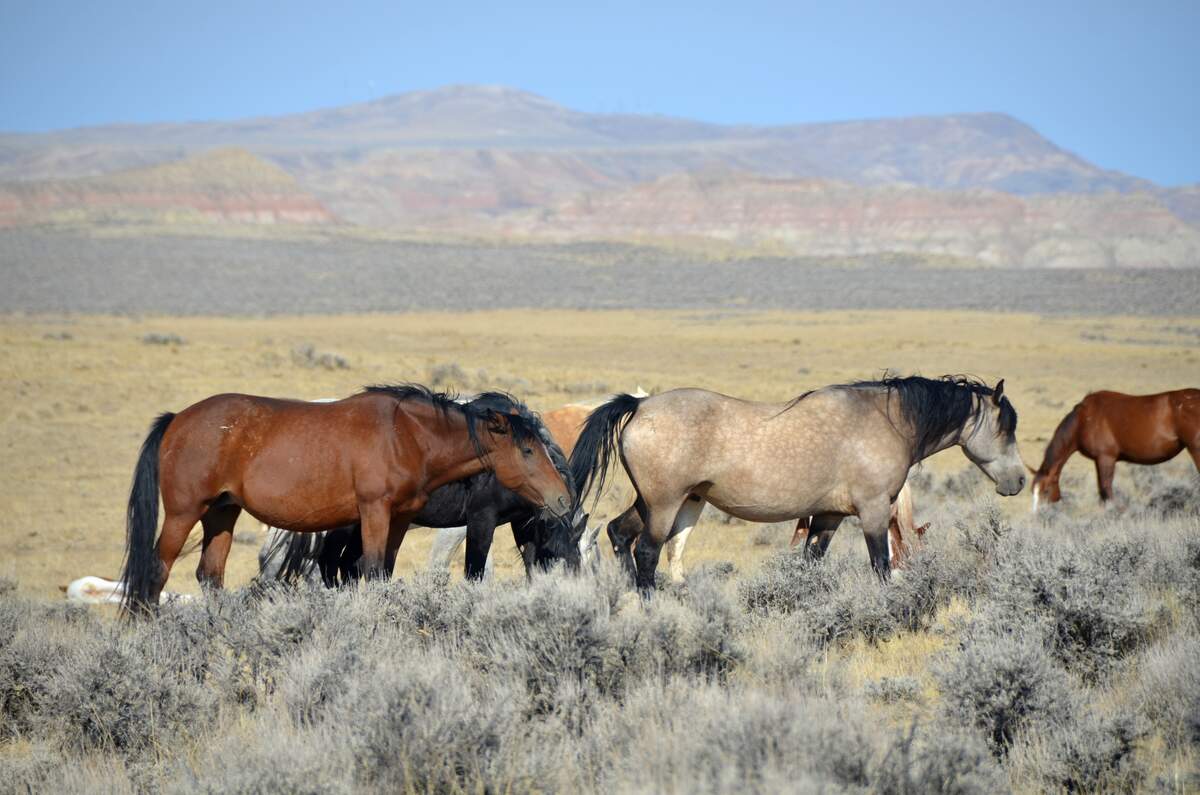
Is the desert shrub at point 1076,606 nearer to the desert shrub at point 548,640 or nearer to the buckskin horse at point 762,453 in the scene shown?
the buckskin horse at point 762,453

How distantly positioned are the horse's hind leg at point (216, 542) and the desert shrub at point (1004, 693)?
4.69 metres

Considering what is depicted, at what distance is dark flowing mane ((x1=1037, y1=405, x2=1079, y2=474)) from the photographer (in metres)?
12.8

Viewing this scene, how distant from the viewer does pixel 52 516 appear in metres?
13.7

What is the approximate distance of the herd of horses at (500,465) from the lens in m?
7.04

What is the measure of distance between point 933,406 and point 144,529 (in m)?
5.25

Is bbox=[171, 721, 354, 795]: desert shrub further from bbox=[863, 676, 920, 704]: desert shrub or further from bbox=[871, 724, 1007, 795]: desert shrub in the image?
bbox=[863, 676, 920, 704]: desert shrub

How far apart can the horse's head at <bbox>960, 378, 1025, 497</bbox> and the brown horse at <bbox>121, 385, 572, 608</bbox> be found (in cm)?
308

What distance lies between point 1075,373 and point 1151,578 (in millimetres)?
23972

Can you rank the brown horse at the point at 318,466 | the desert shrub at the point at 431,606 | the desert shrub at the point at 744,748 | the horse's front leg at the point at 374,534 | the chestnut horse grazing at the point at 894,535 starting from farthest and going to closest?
the chestnut horse grazing at the point at 894,535 < the brown horse at the point at 318,466 < the horse's front leg at the point at 374,534 < the desert shrub at the point at 431,606 < the desert shrub at the point at 744,748

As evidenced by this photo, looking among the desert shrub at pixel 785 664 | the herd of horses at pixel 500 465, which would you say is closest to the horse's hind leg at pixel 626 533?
the herd of horses at pixel 500 465

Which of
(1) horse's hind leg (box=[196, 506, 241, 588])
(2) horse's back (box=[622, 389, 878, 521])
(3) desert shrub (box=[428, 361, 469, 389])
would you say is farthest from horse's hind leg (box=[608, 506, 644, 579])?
(3) desert shrub (box=[428, 361, 469, 389])

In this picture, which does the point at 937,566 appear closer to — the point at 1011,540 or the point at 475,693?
the point at 1011,540

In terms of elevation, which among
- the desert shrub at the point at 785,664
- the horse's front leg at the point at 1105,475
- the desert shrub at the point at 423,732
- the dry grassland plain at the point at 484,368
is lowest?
the dry grassland plain at the point at 484,368

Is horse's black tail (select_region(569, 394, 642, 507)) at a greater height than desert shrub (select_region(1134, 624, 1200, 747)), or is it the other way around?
horse's black tail (select_region(569, 394, 642, 507))
